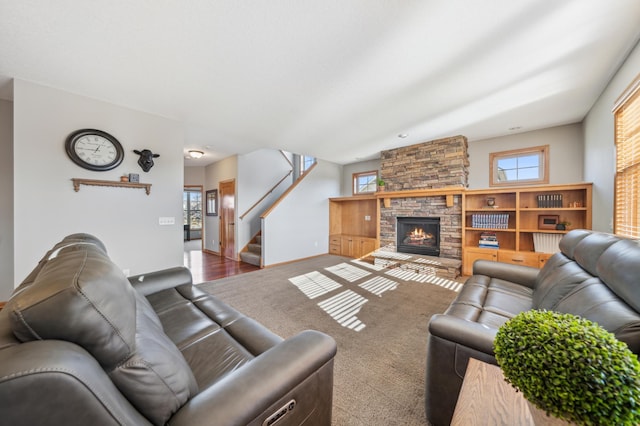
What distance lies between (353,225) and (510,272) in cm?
438

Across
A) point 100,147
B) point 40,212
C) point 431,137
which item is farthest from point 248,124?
point 431,137

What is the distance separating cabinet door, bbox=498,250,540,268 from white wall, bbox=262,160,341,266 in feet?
12.7

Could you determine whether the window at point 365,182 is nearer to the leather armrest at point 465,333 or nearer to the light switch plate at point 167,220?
the light switch plate at point 167,220

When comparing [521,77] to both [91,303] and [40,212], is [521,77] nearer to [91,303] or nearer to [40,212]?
[91,303]

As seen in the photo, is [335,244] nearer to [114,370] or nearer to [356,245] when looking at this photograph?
[356,245]

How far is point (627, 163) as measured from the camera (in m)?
2.23

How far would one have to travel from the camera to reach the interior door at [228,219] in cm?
579

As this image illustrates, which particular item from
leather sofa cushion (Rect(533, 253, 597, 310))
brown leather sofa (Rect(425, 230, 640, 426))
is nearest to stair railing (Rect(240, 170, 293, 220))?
brown leather sofa (Rect(425, 230, 640, 426))

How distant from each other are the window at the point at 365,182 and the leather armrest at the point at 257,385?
5417mm

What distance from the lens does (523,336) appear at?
58cm

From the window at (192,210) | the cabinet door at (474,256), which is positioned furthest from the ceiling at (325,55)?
the window at (192,210)

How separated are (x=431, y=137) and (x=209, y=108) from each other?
3856 mm

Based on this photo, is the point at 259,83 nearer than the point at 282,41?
No

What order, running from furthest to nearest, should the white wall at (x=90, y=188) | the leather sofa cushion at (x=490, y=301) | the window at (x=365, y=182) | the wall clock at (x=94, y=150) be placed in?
1. the window at (x=365, y=182)
2. the wall clock at (x=94, y=150)
3. the white wall at (x=90, y=188)
4. the leather sofa cushion at (x=490, y=301)
